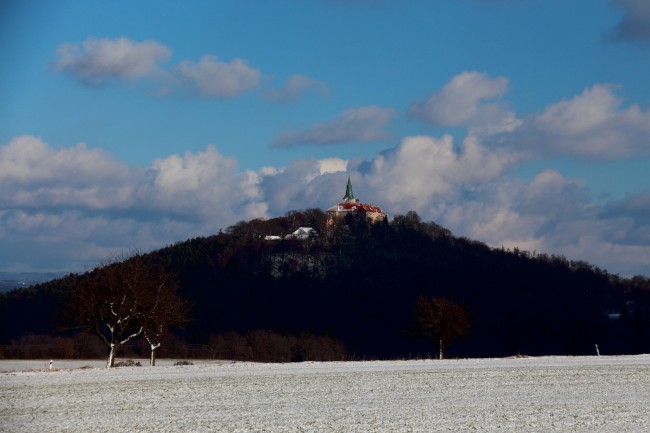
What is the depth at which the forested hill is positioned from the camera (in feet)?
346

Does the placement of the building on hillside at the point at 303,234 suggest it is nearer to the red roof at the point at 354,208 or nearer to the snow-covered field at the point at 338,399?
the red roof at the point at 354,208

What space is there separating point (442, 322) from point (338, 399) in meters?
34.0

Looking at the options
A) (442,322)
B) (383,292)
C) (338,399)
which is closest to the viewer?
(338,399)

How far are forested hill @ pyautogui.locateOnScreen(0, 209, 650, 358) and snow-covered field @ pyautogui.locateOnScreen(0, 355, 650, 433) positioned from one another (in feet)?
202

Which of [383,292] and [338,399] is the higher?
[383,292]

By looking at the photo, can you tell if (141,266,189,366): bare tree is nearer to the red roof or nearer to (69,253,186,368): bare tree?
(69,253,186,368): bare tree

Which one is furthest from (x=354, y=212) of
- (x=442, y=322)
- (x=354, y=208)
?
(x=442, y=322)

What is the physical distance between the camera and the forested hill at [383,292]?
105 metres

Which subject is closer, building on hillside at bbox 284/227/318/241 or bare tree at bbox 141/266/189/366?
bare tree at bbox 141/266/189/366

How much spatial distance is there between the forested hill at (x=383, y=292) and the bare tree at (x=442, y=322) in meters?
34.6

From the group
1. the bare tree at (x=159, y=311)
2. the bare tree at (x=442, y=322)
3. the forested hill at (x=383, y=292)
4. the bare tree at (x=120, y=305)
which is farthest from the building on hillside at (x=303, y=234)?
the bare tree at (x=120, y=305)

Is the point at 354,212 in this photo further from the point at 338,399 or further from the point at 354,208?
the point at 338,399

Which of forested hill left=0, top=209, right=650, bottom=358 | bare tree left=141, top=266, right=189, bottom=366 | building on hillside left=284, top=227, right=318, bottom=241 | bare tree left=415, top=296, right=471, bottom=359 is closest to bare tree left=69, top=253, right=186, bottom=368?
bare tree left=141, top=266, right=189, bottom=366

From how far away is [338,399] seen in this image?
2586 cm
